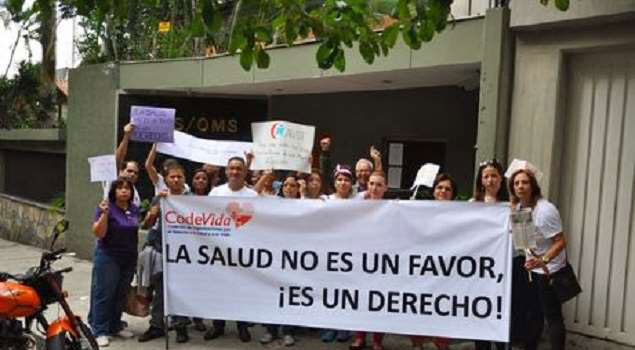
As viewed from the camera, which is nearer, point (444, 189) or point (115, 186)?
point (444, 189)

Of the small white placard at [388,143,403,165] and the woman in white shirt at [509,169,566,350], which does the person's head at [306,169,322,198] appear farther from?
the small white placard at [388,143,403,165]

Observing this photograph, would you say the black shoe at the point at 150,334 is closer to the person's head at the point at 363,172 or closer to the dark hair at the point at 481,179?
the person's head at the point at 363,172

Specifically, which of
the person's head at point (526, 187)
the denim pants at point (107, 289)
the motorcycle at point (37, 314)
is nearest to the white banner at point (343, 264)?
the person's head at point (526, 187)

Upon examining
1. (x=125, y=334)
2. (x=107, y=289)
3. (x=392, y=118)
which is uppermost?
(x=392, y=118)

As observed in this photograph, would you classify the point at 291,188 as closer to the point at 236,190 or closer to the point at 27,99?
the point at 236,190

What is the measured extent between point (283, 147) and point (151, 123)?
1319 millimetres

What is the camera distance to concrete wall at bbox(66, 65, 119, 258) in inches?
436

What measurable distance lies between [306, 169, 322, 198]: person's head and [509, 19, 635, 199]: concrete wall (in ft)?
5.75

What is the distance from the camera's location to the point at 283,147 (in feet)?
22.3

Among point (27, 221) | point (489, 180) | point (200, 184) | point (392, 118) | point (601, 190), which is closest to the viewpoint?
point (489, 180)

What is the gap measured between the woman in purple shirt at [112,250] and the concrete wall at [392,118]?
5.70 metres

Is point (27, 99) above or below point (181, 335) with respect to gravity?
above

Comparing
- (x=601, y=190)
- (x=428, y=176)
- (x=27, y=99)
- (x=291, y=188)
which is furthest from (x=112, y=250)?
(x=27, y=99)

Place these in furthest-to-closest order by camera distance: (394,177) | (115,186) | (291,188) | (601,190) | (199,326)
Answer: (394,177), (199,326), (291,188), (115,186), (601,190)
